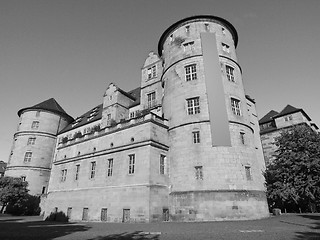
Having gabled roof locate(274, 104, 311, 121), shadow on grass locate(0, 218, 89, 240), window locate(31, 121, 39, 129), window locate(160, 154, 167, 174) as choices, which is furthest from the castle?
window locate(31, 121, 39, 129)

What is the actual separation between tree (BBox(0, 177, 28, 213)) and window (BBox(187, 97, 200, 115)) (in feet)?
105

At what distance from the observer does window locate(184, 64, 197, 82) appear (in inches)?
1018

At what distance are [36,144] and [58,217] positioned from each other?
887 inches

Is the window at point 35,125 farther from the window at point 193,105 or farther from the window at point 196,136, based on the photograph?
the window at point 196,136

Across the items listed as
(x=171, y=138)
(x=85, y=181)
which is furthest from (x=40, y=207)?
(x=171, y=138)

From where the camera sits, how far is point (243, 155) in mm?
22453

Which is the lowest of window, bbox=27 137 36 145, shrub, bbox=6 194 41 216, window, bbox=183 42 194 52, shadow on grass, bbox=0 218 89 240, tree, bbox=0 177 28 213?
shadow on grass, bbox=0 218 89 240

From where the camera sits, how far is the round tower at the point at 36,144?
1678 inches

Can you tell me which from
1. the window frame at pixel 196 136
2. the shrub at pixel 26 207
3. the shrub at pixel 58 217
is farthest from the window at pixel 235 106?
the shrub at pixel 26 207

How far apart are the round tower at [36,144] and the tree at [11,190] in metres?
4.68

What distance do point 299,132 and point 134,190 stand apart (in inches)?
800

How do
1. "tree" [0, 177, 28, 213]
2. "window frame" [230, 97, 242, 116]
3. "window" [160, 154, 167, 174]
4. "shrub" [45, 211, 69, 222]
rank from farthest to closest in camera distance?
"tree" [0, 177, 28, 213]
"shrub" [45, 211, 69, 222]
"window frame" [230, 97, 242, 116]
"window" [160, 154, 167, 174]

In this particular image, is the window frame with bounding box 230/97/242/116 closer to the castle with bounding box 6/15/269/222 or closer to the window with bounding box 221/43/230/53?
the castle with bounding box 6/15/269/222

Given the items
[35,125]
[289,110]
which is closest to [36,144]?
[35,125]
